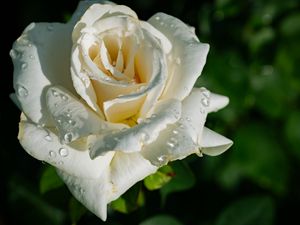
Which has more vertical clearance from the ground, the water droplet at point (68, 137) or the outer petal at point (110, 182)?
the water droplet at point (68, 137)

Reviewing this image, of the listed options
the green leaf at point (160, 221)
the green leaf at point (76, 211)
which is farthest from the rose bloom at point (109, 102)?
the green leaf at point (160, 221)

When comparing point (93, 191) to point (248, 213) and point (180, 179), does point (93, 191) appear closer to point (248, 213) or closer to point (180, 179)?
point (180, 179)

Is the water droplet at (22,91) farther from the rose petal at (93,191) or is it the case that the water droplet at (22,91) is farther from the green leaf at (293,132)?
the green leaf at (293,132)

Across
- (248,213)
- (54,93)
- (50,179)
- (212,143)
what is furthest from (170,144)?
(248,213)

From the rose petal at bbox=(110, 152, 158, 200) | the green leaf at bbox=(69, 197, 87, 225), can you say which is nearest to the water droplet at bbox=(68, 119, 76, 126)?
the rose petal at bbox=(110, 152, 158, 200)

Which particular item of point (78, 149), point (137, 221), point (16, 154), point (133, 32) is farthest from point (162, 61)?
point (16, 154)

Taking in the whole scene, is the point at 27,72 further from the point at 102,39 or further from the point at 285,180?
the point at 285,180


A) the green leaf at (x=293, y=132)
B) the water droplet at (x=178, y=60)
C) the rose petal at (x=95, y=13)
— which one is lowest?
the green leaf at (x=293, y=132)
